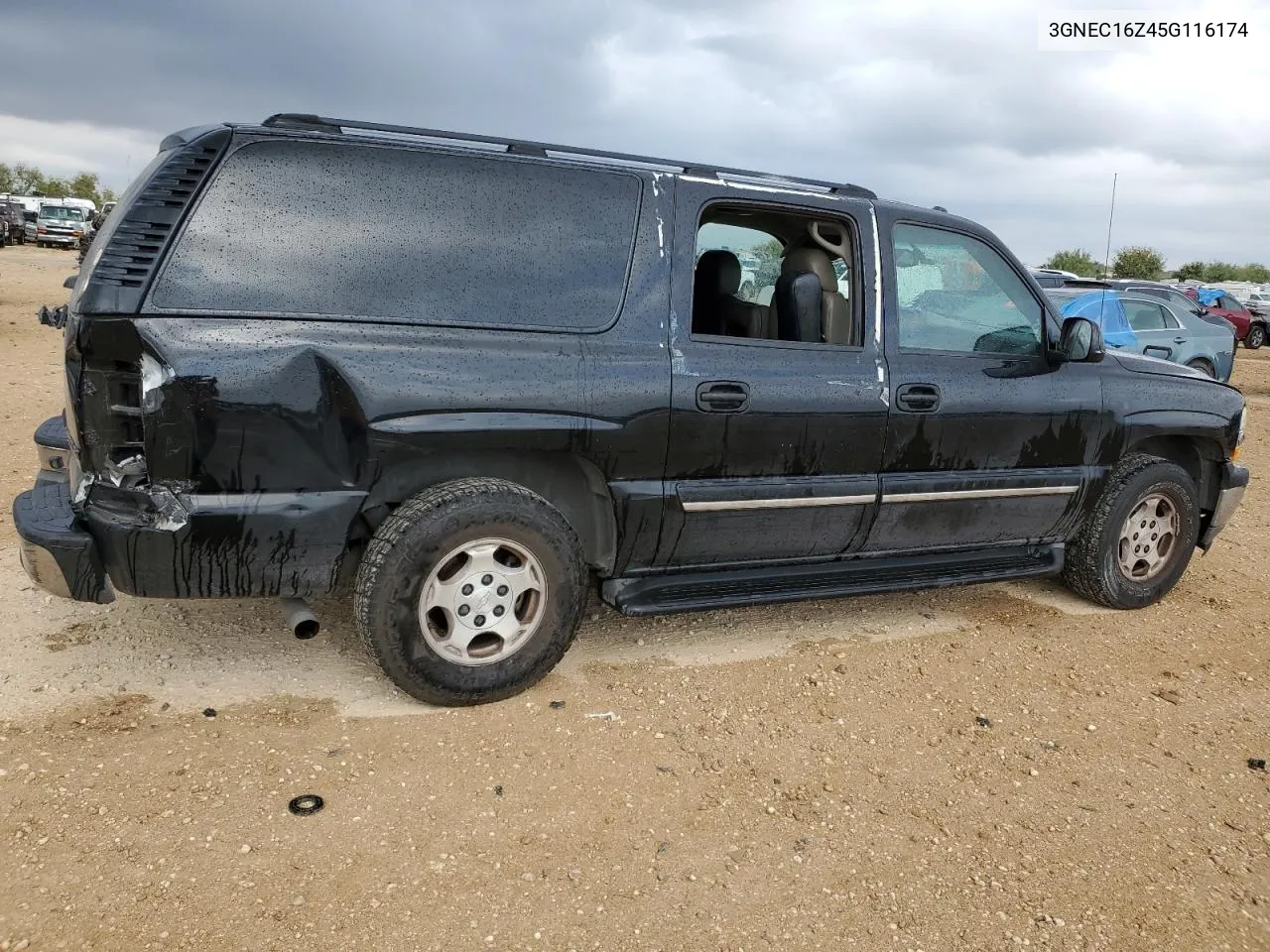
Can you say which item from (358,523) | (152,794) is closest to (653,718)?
(358,523)

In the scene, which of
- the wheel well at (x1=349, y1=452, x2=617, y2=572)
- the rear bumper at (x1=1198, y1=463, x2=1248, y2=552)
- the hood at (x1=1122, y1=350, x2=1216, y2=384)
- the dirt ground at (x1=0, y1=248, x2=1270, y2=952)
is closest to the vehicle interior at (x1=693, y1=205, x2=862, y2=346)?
the wheel well at (x1=349, y1=452, x2=617, y2=572)

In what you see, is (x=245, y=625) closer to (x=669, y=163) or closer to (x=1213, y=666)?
(x=669, y=163)

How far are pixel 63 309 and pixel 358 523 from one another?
1.23 m

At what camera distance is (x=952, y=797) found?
10.4ft

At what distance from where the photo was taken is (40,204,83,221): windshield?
134 ft

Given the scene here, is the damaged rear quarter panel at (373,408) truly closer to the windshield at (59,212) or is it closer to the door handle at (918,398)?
the door handle at (918,398)

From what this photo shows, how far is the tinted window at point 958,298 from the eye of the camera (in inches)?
166

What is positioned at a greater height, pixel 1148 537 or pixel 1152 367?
pixel 1152 367

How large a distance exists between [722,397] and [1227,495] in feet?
10.3

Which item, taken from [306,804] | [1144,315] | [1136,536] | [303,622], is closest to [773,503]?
[303,622]

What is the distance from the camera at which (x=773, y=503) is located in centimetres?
391

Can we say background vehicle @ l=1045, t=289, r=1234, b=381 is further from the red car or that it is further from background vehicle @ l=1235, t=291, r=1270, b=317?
background vehicle @ l=1235, t=291, r=1270, b=317

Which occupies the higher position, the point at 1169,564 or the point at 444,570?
the point at 444,570

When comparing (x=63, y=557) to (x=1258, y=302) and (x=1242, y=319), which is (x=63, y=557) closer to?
(x=1242, y=319)
